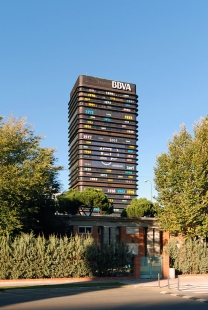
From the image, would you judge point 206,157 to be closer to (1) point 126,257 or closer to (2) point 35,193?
(1) point 126,257

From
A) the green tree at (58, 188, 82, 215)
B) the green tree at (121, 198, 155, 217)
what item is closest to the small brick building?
the green tree at (121, 198, 155, 217)

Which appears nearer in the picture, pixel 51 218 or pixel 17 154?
pixel 17 154

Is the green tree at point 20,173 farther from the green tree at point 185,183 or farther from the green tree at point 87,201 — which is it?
the green tree at point 87,201

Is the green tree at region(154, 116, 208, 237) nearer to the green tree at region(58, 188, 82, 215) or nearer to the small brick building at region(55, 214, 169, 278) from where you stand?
the small brick building at region(55, 214, 169, 278)

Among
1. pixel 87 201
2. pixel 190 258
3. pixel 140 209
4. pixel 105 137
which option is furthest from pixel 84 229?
pixel 105 137

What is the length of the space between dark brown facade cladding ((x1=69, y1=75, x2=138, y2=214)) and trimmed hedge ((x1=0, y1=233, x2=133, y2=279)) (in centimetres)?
12778

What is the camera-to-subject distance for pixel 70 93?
184 metres

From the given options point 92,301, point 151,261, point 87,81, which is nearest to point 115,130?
point 87,81

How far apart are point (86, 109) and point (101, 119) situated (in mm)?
8002

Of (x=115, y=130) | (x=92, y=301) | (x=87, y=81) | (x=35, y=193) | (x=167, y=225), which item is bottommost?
(x=92, y=301)

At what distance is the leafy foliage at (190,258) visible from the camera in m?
36.3

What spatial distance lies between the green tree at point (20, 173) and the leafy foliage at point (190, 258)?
13291 millimetres

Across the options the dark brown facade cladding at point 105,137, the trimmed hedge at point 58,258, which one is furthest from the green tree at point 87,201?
the dark brown facade cladding at point 105,137

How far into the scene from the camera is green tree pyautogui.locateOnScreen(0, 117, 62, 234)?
33.4 m
